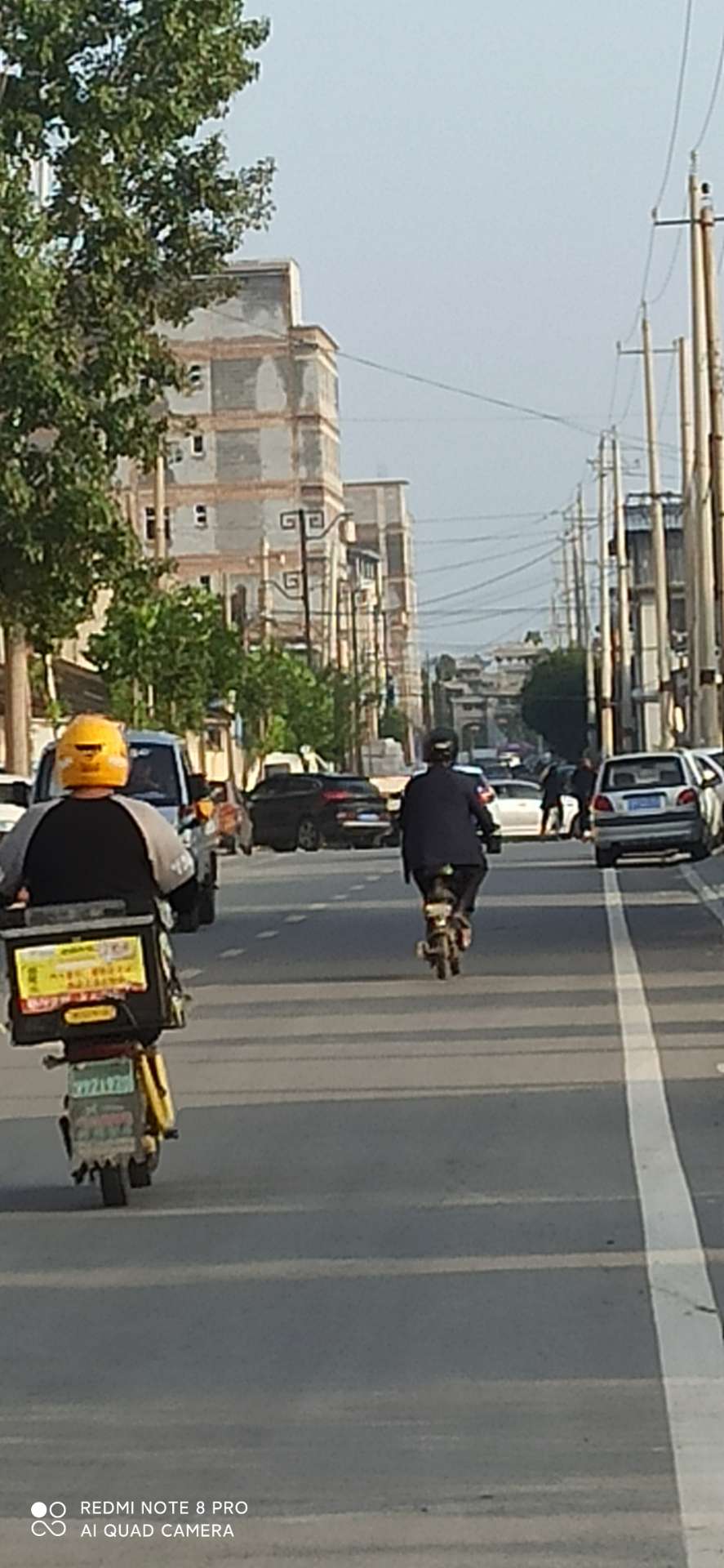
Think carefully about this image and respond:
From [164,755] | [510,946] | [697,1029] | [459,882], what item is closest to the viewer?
[697,1029]

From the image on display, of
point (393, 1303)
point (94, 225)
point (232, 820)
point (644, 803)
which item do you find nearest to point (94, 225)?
point (94, 225)

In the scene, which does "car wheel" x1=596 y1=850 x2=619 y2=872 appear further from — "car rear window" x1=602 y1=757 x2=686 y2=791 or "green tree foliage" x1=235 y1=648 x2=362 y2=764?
"green tree foliage" x1=235 y1=648 x2=362 y2=764

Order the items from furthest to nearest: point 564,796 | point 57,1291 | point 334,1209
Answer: point 564,796, point 334,1209, point 57,1291

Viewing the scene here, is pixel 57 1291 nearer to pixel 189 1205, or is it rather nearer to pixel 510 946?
pixel 189 1205

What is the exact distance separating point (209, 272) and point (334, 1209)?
118ft

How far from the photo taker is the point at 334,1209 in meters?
11.2

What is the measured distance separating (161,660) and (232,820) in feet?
65.3

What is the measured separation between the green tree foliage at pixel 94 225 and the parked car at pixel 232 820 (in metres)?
3.88

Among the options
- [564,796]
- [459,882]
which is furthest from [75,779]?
[564,796]

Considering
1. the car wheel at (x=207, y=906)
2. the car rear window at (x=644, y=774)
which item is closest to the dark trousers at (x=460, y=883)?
the car wheel at (x=207, y=906)

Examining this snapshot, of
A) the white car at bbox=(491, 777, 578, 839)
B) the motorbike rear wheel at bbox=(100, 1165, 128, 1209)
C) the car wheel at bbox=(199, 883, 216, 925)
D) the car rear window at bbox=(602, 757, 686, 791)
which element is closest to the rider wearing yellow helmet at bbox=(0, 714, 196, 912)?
the motorbike rear wheel at bbox=(100, 1165, 128, 1209)

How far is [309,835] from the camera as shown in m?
62.3

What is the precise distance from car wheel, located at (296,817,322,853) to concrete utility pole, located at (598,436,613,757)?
115 ft

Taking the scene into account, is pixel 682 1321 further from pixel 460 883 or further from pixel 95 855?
pixel 460 883
